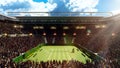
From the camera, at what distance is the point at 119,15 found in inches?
1982

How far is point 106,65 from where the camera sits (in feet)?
66.7

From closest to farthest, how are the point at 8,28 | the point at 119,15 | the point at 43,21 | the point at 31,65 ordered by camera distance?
the point at 31,65 < the point at 119,15 < the point at 8,28 < the point at 43,21

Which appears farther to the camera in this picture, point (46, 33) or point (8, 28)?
point (46, 33)

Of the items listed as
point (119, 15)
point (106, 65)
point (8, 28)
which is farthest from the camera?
point (8, 28)

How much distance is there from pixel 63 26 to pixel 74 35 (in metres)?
3.89

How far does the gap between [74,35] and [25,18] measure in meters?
13.7

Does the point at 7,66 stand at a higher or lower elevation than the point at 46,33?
higher

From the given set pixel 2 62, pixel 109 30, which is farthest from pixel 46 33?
pixel 2 62

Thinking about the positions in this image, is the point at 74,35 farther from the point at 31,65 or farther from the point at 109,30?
the point at 31,65

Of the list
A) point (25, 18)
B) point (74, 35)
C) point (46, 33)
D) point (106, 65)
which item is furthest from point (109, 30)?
point (106, 65)

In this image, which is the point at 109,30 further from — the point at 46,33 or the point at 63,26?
the point at 46,33

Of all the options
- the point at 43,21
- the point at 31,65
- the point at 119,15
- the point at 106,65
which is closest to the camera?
the point at 106,65

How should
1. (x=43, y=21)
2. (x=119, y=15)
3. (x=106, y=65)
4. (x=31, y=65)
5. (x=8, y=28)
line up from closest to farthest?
(x=106, y=65) → (x=31, y=65) → (x=119, y=15) → (x=8, y=28) → (x=43, y=21)

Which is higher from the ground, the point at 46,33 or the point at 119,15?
the point at 119,15
